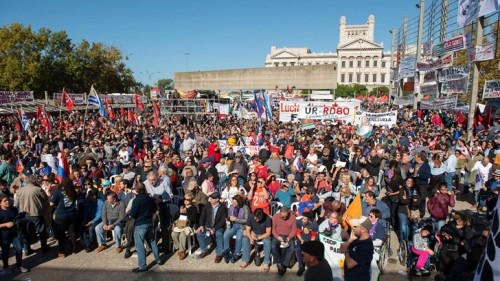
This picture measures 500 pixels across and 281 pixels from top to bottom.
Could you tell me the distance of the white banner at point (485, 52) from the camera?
40.2 feet

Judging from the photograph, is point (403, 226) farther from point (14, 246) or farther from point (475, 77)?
point (475, 77)

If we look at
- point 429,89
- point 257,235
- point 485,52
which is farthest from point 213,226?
point 429,89

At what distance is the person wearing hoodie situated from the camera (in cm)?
664

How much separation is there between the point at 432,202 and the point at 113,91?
5332cm

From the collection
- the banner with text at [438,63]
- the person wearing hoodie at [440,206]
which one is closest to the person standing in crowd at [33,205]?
the person wearing hoodie at [440,206]

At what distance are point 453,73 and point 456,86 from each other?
77 centimetres

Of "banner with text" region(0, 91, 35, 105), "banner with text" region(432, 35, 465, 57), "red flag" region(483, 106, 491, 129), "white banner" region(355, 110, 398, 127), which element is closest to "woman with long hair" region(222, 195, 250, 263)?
"white banner" region(355, 110, 398, 127)

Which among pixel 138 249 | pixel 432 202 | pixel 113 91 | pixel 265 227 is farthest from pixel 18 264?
pixel 113 91

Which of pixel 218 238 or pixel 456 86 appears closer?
pixel 218 238

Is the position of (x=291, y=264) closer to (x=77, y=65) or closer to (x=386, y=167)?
(x=386, y=167)

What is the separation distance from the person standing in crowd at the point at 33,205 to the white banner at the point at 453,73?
15.2 m

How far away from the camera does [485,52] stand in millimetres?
12508

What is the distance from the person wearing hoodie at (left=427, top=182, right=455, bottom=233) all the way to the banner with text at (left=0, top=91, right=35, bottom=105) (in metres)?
25.0

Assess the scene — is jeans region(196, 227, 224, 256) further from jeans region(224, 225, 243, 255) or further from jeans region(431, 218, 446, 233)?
jeans region(431, 218, 446, 233)
